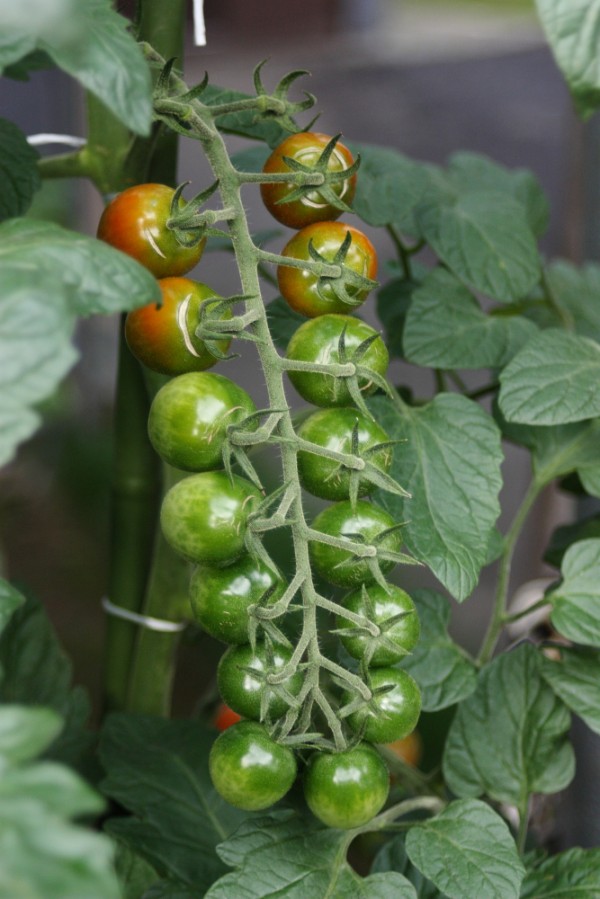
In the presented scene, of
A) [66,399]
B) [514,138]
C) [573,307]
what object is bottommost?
[66,399]

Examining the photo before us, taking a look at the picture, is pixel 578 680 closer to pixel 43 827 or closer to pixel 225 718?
pixel 225 718

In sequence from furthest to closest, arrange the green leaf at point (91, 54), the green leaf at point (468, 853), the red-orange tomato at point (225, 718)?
the red-orange tomato at point (225, 718) < the green leaf at point (468, 853) < the green leaf at point (91, 54)

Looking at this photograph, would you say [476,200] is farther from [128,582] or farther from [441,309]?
[128,582]

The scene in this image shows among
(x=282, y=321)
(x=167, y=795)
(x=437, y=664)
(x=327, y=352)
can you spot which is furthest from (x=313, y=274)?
(x=167, y=795)

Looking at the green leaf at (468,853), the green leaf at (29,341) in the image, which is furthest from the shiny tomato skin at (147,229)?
the green leaf at (468,853)

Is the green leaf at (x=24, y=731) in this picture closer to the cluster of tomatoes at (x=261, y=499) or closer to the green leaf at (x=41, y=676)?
the cluster of tomatoes at (x=261, y=499)

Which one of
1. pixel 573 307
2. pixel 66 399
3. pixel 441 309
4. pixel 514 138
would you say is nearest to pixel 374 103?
pixel 514 138

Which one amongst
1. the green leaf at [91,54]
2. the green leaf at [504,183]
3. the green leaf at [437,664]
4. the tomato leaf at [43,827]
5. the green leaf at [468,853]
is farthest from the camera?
the green leaf at [504,183]

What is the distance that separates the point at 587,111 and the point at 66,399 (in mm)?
1717

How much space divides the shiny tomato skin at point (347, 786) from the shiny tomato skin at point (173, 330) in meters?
0.19

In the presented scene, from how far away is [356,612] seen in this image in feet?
1.46

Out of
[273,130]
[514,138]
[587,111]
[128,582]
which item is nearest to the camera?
[587,111]

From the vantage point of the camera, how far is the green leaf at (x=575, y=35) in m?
0.42

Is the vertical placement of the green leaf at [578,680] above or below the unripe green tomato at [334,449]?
below
